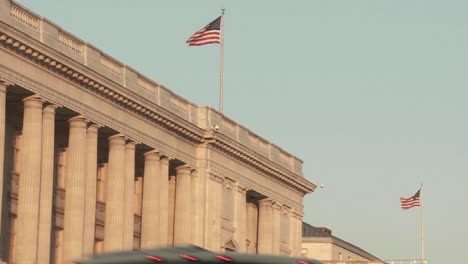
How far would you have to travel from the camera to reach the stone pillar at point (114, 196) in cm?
9612

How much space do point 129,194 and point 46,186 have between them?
1295 centimetres

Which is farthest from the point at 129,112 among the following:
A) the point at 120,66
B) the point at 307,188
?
the point at 307,188

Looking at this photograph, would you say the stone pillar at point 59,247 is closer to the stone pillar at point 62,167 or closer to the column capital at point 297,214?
the stone pillar at point 62,167

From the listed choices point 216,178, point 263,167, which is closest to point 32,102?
point 216,178

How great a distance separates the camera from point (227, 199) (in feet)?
374

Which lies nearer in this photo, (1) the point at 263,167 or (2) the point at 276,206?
(1) the point at 263,167

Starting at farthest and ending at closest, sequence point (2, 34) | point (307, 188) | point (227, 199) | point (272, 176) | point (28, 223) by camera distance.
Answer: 1. point (307, 188)
2. point (272, 176)
3. point (227, 199)
4. point (28, 223)
5. point (2, 34)

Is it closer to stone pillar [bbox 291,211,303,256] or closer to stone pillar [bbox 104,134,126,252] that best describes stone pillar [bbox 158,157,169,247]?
stone pillar [bbox 104,134,126,252]

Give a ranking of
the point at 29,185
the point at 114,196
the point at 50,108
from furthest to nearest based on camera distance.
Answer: the point at 114,196, the point at 50,108, the point at 29,185

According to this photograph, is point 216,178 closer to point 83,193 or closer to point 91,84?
point 83,193

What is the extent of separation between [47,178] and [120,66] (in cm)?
1241

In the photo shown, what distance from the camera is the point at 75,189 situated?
90438mm

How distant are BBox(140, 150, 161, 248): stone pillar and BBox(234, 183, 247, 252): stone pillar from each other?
1357cm

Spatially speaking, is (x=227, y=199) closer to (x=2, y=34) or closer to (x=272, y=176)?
(x=272, y=176)
